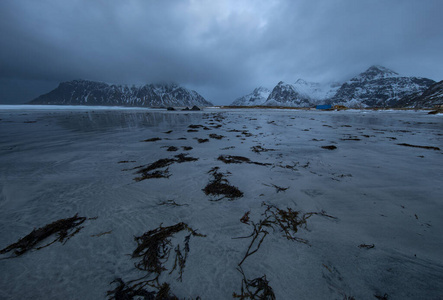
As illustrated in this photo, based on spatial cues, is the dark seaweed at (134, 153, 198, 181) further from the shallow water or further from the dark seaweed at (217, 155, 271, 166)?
the dark seaweed at (217, 155, 271, 166)

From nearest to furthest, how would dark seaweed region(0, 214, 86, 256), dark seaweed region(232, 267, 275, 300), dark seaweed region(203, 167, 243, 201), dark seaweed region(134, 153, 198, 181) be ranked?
dark seaweed region(232, 267, 275, 300)
dark seaweed region(0, 214, 86, 256)
dark seaweed region(203, 167, 243, 201)
dark seaweed region(134, 153, 198, 181)

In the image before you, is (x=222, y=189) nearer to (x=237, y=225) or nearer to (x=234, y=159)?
(x=237, y=225)

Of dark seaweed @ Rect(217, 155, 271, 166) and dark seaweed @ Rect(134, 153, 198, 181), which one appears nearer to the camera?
dark seaweed @ Rect(134, 153, 198, 181)

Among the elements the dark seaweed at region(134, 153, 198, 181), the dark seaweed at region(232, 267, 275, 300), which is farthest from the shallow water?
the dark seaweed at region(134, 153, 198, 181)

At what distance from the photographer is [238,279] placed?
5.18 feet

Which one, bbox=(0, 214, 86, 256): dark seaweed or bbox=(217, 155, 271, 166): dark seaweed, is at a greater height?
bbox=(217, 155, 271, 166): dark seaweed

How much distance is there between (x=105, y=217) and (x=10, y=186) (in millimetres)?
2611

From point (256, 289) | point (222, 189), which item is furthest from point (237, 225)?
point (222, 189)

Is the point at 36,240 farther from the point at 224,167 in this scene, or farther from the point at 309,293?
the point at 224,167

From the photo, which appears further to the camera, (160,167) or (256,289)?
(160,167)

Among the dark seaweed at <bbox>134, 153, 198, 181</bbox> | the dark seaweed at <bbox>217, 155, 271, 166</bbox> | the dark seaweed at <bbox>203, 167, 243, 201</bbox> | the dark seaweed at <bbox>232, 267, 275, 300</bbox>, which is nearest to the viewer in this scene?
the dark seaweed at <bbox>232, 267, 275, 300</bbox>


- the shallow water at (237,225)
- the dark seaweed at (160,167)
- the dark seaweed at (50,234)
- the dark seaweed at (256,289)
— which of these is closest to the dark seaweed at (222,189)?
the shallow water at (237,225)

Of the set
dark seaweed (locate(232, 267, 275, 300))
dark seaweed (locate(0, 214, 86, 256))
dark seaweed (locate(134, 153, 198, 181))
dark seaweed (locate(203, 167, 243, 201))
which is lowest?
dark seaweed (locate(232, 267, 275, 300))

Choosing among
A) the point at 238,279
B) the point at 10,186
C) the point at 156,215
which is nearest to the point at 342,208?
the point at 238,279
